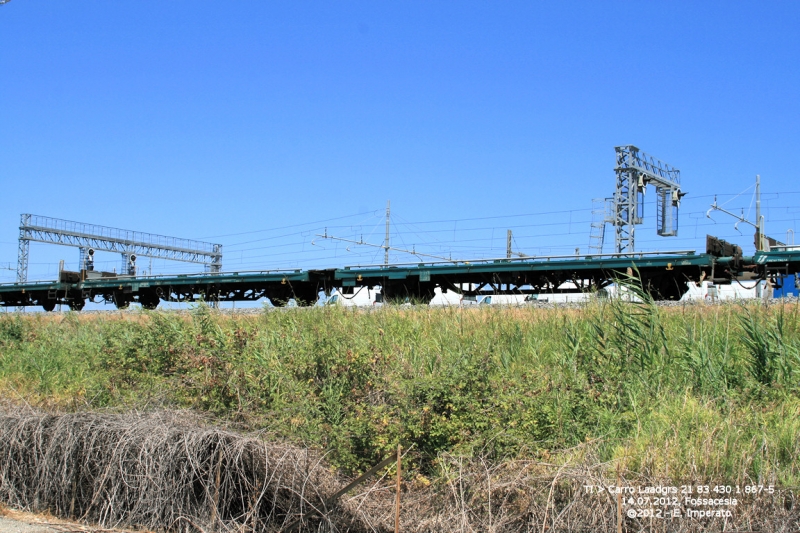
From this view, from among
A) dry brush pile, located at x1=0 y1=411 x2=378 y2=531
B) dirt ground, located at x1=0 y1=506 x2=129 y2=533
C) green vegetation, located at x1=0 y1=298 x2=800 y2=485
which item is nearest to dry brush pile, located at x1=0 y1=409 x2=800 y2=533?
dry brush pile, located at x1=0 y1=411 x2=378 y2=531

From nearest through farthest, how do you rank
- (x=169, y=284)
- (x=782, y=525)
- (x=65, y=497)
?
(x=782, y=525) → (x=65, y=497) → (x=169, y=284)

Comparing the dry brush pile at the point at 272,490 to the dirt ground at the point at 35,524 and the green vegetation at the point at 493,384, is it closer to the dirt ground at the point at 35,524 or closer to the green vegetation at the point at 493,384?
the dirt ground at the point at 35,524

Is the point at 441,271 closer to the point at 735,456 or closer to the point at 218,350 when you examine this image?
the point at 218,350

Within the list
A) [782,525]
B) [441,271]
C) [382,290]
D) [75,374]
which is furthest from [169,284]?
[782,525]

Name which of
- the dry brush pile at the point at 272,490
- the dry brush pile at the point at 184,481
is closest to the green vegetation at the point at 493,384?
the dry brush pile at the point at 272,490

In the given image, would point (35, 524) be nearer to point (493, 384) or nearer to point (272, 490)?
point (272, 490)

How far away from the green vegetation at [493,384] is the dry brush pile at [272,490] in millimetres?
379

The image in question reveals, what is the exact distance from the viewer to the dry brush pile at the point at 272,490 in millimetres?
5715

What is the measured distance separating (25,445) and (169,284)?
23.6m

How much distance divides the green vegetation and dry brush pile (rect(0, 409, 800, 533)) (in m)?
0.38

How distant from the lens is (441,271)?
79.7 feet

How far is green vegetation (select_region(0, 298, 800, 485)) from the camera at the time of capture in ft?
21.4

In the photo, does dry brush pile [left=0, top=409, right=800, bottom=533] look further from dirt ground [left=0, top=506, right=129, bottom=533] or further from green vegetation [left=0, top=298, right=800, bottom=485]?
green vegetation [left=0, top=298, right=800, bottom=485]

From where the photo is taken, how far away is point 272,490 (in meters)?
6.38
